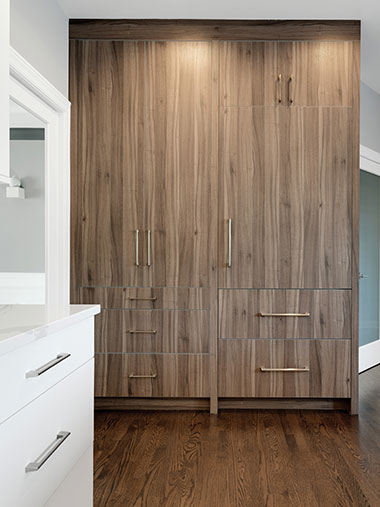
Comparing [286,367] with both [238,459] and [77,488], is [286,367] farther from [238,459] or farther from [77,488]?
[77,488]

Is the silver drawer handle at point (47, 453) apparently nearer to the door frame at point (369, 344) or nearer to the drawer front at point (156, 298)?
the drawer front at point (156, 298)

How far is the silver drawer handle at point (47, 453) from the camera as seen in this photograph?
1.16m

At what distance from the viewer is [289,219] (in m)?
3.28

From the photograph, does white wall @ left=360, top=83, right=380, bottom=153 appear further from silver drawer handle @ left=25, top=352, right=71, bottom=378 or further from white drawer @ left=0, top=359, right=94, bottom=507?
silver drawer handle @ left=25, top=352, right=71, bottom=378

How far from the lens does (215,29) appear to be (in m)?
3.25

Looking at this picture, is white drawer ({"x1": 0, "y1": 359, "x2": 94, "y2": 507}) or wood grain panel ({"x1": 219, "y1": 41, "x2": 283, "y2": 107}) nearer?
white drawer ({"x1": 0, "y1": 359, "x2": 94, "y2": 507})

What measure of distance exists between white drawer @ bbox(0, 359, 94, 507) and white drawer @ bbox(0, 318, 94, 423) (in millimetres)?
25

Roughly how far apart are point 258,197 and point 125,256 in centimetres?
92

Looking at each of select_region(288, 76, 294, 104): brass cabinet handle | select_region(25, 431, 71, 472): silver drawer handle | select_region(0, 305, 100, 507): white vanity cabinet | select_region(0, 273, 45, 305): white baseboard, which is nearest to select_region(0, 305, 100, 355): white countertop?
select_region(0, 305, 100, 507): white vanity cabinet

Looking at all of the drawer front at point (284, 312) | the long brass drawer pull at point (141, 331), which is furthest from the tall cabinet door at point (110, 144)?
the drawer front at point (284, 312)

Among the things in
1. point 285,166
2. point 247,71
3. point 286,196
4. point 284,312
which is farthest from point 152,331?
point 247,71

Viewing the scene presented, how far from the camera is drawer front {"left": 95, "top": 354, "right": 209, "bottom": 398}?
3279mm

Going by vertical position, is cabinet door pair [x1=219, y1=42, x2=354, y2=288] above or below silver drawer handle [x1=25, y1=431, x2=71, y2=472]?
above

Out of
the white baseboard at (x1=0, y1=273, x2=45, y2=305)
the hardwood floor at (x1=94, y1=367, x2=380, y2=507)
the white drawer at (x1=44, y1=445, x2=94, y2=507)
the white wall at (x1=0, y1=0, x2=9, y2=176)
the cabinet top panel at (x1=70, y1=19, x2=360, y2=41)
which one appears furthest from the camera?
the cabinet top panel at (x1=70, y1=19, x2=360, y2=41)
